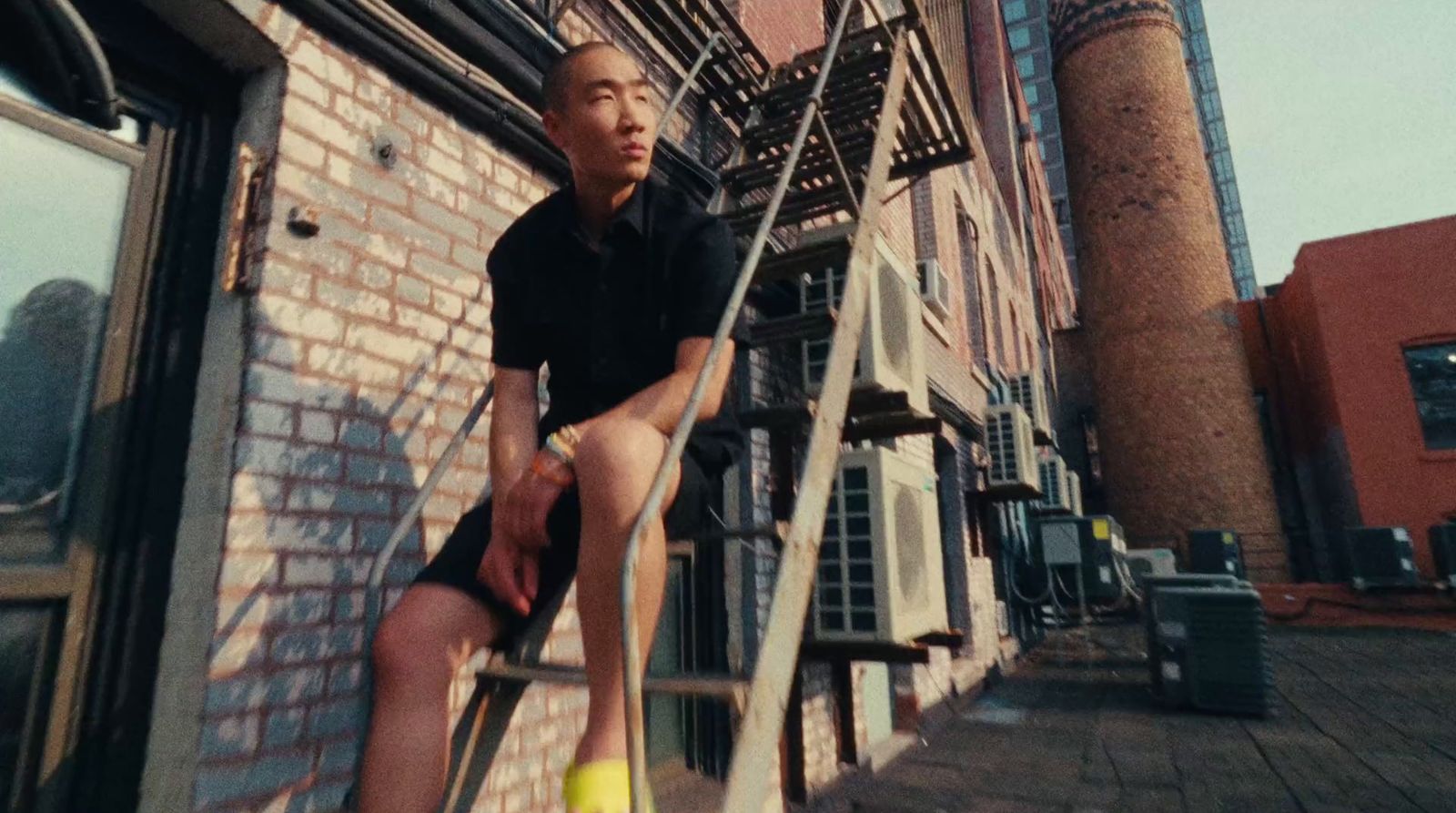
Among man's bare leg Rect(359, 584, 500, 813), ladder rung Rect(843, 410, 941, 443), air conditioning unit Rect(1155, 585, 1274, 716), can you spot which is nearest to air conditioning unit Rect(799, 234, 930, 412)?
ladder rung Rect(843, 410, 941, 443)

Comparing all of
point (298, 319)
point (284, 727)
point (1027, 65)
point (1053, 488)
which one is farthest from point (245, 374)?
point (1027, 65)

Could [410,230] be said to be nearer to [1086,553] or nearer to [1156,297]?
[1086,553]

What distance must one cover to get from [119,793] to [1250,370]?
2362 centimetres

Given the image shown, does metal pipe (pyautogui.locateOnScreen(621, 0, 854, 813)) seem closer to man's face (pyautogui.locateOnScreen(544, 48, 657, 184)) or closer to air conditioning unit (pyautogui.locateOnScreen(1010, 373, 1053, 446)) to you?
man's face (pyautogui.locateOnScreen(544, 48, 657, 184))

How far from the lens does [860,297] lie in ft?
9.08

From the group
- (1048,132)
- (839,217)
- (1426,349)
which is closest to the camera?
(839,217)

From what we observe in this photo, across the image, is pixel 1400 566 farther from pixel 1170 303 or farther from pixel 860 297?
pixel 860 297

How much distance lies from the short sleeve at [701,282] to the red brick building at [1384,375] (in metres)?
17.5

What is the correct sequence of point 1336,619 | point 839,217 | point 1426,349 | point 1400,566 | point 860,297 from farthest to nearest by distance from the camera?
point 1426,349, point 1336,619, point 1400,566, point 839,217, point 860,297

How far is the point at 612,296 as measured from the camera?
5.81ft

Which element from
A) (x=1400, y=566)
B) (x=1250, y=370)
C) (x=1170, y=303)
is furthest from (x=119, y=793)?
(x=1250, y=370)

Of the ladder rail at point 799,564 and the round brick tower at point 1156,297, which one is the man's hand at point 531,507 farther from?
the round brick tower at point 1156,297

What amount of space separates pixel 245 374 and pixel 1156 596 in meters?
7.97

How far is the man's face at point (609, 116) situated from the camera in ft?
5.65
